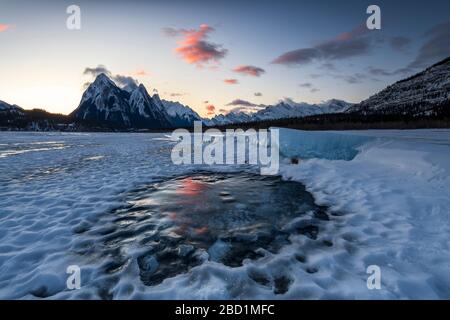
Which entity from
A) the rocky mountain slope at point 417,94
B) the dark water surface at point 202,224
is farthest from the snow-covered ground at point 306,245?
the rocky mountain slope at point 417,94

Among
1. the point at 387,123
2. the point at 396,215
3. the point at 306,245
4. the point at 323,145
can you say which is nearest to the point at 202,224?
the point at 306,245

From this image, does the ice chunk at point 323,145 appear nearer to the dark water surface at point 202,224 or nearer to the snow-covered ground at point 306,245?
the snow-covered ground at point 306,245

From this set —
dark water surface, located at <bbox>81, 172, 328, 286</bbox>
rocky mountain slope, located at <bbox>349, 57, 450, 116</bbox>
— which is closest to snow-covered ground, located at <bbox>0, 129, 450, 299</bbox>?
dark water surface, located at <bbox>81, 172, 328, 286</bbox>

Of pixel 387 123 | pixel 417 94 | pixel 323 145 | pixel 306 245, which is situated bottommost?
pixel 306 245

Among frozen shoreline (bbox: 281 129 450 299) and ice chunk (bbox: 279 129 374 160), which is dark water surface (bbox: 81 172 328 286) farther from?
ice chunk (bbox: 279 129 374 160)

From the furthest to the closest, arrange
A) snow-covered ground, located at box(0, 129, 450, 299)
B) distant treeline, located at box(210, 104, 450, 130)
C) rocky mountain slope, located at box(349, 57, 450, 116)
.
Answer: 1. rocky mountain slope, located at box(349, 57, 450, 116)
2. distant treeline, located at box(210, 104, 450, 130)
3. snow-covered ground, located at box(0, 129, 450, 299)

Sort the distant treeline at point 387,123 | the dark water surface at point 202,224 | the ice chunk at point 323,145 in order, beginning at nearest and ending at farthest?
1. the dark water surface at point 202,224
2. the ice chunk at point 323,145
3. the distant treeline at point 387,123

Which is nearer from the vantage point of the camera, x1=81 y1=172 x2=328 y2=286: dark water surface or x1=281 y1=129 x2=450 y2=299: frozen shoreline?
x1=281 y1=129 x2=450 y2=299: frozen shoreline

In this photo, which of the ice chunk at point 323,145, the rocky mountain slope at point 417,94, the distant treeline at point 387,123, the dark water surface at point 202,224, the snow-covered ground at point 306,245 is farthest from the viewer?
the rocky mountain slope at point 417,94

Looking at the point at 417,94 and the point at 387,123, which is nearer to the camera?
the point at 387,123

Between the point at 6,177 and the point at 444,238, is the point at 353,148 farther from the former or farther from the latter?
the point at 6,177

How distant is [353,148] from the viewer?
13.9 meters

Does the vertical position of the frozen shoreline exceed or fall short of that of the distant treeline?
it falls short

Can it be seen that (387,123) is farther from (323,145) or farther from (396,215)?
(396,215)
